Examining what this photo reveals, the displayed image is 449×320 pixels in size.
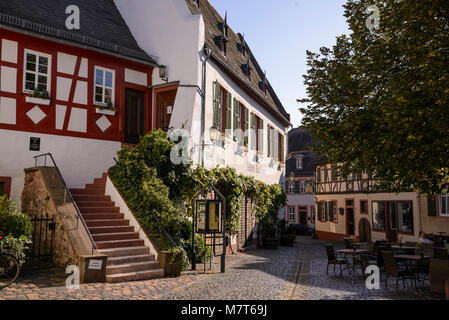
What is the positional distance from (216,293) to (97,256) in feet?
8.44

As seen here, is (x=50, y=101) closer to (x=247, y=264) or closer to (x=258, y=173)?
(x=247, y=264)

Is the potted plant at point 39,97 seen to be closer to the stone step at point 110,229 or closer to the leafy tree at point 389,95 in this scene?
the stone step at point 110,229

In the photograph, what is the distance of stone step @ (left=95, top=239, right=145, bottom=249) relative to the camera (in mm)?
9414

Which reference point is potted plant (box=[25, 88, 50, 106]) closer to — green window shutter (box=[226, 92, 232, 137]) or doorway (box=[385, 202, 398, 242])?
green window shutter (box=[226, 92, 232, 137])

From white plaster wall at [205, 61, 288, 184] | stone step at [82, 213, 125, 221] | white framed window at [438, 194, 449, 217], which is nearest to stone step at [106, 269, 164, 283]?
stone step at [82, 213, 125, 221]

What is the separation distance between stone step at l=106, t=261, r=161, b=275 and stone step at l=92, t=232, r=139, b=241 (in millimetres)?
975

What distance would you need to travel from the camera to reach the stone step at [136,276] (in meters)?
8.48

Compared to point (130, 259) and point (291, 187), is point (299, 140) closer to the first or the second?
point (291, 187)

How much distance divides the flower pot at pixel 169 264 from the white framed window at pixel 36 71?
20.1ft

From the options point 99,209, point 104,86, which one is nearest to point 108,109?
point 104,86

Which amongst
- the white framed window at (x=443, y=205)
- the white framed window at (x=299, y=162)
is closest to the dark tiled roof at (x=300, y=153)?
the white framed window at (x=299, y=162)

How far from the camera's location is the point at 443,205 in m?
19.8

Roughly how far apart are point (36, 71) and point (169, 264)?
6.87m
